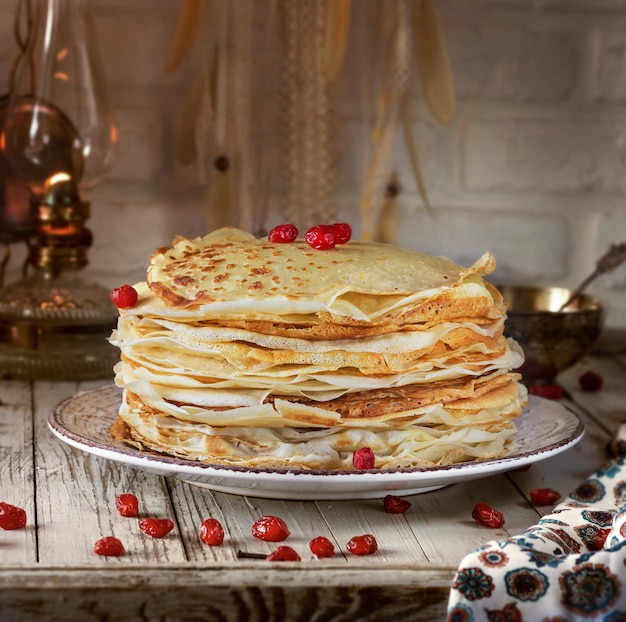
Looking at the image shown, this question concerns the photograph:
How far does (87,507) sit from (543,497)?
19.7 inches

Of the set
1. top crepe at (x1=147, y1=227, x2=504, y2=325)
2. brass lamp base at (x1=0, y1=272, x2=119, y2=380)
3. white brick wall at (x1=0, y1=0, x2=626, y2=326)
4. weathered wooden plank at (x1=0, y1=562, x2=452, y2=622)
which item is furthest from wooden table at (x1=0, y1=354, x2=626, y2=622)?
white brick wall at (x1=0, y1=0, x2=626, y2=326)

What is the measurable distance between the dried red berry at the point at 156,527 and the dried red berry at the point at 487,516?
317mm

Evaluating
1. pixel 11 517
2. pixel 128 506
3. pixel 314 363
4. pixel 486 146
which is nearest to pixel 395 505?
pixel 314 363

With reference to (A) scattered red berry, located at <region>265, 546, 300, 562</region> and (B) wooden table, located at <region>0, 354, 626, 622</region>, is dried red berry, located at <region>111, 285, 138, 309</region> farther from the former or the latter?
(A) scattered red berry, located at <region>265, 546, 300, 562</region>

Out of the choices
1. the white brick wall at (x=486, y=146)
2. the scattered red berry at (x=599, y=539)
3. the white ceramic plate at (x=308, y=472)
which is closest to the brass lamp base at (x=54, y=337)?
the white brick wall at (x=486, y=146)

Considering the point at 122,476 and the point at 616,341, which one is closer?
the point at 122,476

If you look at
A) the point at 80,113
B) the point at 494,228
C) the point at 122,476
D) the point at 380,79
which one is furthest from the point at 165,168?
the point at 122,476

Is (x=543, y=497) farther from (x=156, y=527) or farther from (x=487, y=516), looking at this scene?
(x=156, y=527)

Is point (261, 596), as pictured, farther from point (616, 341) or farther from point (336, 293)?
point (616, 341)

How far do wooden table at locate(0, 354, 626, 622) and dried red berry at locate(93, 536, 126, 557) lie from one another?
0.01 metres

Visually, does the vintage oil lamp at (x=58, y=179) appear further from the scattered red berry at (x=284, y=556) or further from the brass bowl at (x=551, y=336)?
the scattered red berry at (x=284, y=556)

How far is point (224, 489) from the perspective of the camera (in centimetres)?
119

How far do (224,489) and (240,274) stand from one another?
237mm

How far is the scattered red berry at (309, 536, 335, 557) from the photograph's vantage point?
1022mm
